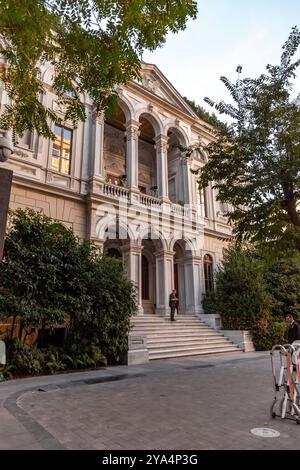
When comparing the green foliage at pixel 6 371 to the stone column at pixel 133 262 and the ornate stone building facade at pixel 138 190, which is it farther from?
the stone column at pixel 133 262

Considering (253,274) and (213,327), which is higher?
(253,274)

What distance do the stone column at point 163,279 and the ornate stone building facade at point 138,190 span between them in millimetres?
53

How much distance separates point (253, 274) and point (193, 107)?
13474 mm

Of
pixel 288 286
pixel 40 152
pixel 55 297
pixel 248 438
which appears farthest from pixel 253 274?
pixel 248 438

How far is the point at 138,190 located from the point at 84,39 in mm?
11081

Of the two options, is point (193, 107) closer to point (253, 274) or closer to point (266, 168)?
point (253, 274)

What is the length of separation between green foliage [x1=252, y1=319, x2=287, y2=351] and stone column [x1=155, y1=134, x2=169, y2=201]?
832 cm

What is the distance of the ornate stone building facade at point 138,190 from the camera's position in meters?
13.8

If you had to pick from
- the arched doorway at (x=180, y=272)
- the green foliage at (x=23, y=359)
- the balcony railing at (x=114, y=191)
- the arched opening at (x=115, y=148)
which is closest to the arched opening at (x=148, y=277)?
the arched doorway at (x=180, y=272)

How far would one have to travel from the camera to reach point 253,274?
52.9 feet

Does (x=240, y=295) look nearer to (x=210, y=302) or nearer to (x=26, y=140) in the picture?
(x=210, y=302)

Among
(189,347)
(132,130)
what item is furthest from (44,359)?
(132,130)

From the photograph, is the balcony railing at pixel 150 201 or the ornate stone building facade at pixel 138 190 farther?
the balcony railing at pixel 150 201
